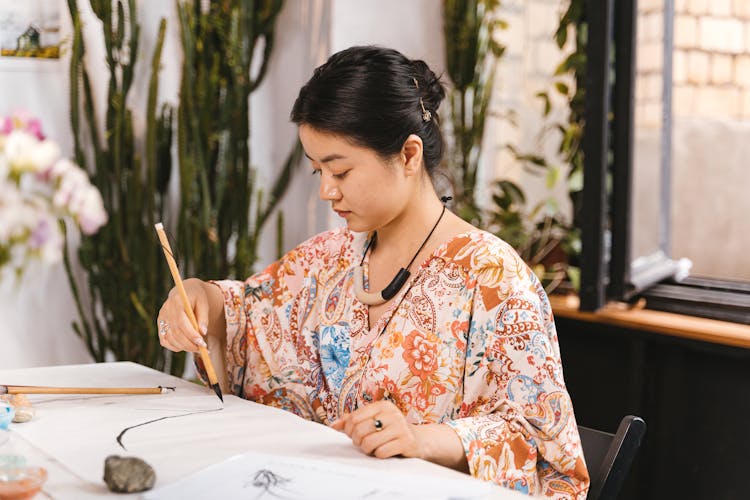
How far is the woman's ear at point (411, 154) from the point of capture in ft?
5.62

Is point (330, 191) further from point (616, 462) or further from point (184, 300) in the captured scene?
point (616, 462)

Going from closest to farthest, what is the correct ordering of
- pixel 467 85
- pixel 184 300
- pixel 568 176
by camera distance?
pixel 184 300 → pixel 568 176 → pixel 467 85

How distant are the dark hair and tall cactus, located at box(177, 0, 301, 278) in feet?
3.66

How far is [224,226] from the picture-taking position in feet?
9.68

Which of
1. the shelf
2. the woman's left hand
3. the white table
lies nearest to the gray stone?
the white table

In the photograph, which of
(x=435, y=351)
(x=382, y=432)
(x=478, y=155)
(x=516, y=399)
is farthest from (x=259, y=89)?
(x=382, y=432)

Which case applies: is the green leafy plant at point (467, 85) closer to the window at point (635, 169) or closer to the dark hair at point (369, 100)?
the window at point (635, 169)

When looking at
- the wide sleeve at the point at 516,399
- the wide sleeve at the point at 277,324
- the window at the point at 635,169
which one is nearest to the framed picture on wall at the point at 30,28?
the wide sleeve at the point at 277,324

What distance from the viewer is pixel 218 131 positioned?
2.86 metres

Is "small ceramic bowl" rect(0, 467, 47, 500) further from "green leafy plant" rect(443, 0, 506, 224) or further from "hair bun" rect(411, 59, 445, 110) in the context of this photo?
"green leafy plant" rect(443, 0, 506, 224)

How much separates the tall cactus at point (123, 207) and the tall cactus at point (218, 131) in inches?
3.9

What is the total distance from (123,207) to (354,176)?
1323 mm

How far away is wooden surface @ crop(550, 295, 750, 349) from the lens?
2492 millimetres

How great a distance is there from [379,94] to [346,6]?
1.44m
